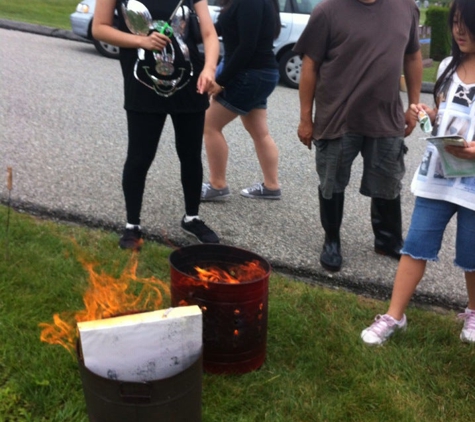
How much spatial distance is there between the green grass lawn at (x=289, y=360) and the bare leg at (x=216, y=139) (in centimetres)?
124

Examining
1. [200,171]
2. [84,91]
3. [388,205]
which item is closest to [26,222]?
[200,171]

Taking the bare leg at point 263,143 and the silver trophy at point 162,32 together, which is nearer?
the silver trophy at point 162,32

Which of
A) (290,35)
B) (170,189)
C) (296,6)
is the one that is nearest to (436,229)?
(170,189)

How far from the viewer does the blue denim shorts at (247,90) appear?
448 centimetres

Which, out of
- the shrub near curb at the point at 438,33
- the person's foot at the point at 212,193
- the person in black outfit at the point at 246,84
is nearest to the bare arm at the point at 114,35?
the person in black outfit at the point at 246,84

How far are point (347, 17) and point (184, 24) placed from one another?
2.83 feet

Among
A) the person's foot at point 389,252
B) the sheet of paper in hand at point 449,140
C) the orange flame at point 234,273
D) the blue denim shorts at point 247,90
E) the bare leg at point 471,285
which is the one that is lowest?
the person's foot at point 389,252

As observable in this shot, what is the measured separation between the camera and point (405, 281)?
3162mm

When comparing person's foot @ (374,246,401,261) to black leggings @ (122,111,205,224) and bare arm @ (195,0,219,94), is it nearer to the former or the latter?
black leggings @ (122,111,205,224)

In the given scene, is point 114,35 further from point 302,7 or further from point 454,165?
point 302,7

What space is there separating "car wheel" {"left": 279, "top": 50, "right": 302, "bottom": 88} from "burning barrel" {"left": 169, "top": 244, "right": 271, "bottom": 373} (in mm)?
7935

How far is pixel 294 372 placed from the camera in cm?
286

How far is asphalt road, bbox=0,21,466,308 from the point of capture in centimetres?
410

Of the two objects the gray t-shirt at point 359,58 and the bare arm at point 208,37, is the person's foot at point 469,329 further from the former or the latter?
the bare arm at point 208,37
